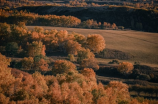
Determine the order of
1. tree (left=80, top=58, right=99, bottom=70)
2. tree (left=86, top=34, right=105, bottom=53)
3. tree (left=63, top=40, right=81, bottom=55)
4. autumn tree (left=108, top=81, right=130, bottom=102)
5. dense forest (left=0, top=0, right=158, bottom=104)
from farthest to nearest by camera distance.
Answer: tree (left=86, top=34, right=105, bottom=53), tree (left=63, top=40, right=81, bottom=55), tree (left=80, top=58, right=99, bottom=70), autumn tree (left=108, top=81, right=130, bottom=102), dense forest (left=0, top=0, right=158, bottom=104)

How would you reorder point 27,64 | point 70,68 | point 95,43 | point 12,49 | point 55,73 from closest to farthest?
point 55,73 < point 70,68 < point 27,64 < point 12,49 < point 95,43

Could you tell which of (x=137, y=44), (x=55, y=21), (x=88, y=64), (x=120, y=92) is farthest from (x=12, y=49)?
(x=55, y=21)

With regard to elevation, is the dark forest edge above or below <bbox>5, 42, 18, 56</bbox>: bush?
above

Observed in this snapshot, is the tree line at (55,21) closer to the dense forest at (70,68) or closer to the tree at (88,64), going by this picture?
the dense forest at (70,68)

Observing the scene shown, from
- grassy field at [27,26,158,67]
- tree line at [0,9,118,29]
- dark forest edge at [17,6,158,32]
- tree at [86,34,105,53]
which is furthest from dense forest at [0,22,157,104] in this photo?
dark forest edge at [17,6,158,32]

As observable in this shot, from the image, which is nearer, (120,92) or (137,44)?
(120,92)

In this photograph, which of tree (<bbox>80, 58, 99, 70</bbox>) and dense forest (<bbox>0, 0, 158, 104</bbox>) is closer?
dense forest (<bbox>0, 0, 158, 104</bbox>)

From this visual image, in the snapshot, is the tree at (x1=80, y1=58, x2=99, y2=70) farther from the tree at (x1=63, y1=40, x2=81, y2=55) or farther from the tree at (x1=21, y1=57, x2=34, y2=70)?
the tree at (x1=21, y1=57, x2=34, y2=70)

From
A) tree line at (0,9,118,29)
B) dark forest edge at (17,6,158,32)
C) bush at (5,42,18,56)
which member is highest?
dark forest edge at (17,6,158,32)

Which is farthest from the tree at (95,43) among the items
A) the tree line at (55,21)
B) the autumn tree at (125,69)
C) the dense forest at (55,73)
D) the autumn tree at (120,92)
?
the tree line at (55,21)

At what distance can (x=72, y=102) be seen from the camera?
3625 centimetres

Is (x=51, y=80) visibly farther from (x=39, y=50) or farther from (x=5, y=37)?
(x=5, y=37)

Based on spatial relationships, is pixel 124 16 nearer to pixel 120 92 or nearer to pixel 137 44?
pixel 137 44

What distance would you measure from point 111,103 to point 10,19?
454 ft
